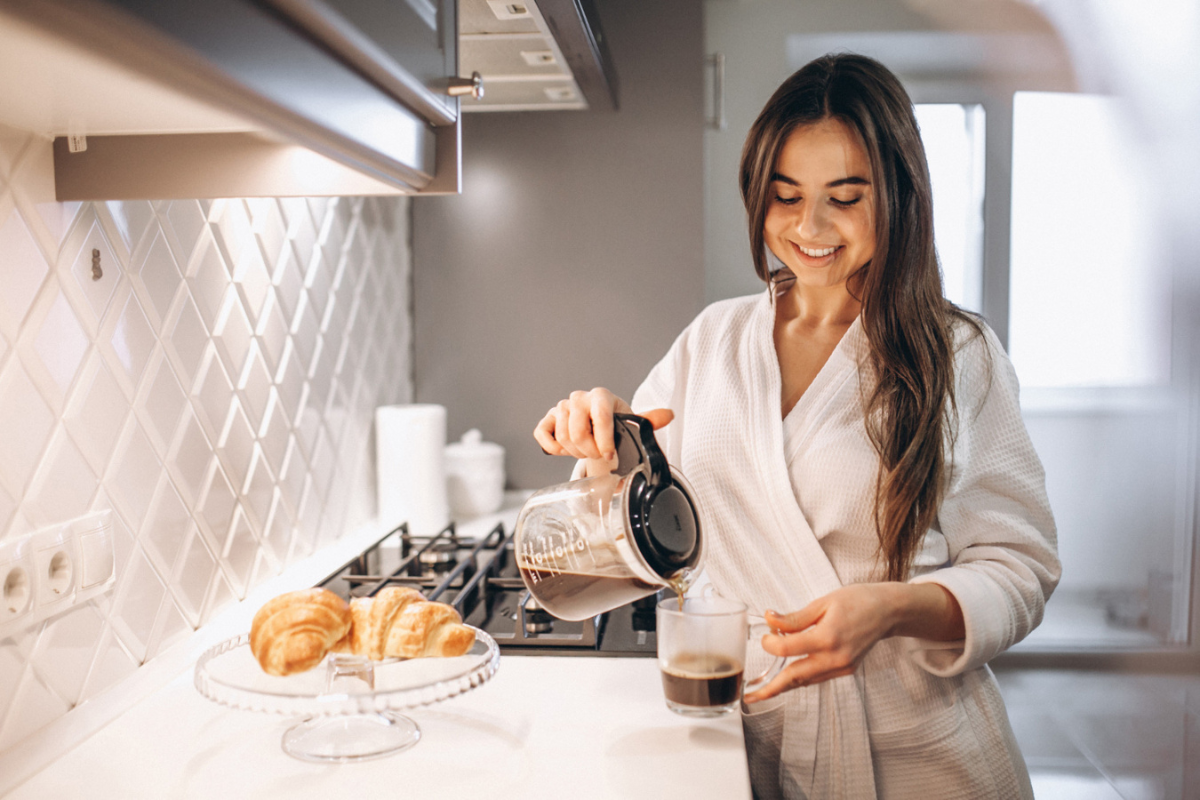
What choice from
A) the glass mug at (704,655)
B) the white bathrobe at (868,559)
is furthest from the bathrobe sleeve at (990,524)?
the glass mug at (704,655)

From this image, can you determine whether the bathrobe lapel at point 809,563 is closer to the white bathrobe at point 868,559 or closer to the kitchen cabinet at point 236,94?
the white bathrobe at point 868,559

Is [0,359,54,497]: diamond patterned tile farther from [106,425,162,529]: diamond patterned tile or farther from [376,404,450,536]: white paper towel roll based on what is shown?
[376,404,450,536]: white paper towel roll

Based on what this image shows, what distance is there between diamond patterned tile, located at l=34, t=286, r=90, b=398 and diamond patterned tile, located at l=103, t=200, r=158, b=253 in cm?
12

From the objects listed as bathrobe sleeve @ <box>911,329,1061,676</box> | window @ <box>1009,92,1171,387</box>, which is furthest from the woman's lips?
window @ <box>1009,92,1171,387</box>

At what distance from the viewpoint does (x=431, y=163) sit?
0.85m

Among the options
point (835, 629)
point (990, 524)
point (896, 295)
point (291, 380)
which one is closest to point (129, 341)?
point (291, 380)

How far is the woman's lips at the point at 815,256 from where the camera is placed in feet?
3.49

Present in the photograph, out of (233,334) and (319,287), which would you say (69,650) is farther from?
(319,287)

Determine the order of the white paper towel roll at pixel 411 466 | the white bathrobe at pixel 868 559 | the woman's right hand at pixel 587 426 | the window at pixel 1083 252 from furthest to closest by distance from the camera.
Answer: the window at pixel 1083 252
the white paper towel roll at pixel 411 466
the white bathrobe at pixel 868 559
the woman's right hand at pixel 587 426

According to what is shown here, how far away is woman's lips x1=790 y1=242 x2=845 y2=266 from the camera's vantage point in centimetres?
106

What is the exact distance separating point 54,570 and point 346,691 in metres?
0.32

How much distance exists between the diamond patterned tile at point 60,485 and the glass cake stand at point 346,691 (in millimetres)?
202

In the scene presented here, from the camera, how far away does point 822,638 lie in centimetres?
78

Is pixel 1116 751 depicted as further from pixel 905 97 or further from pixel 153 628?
pixel 153 628
